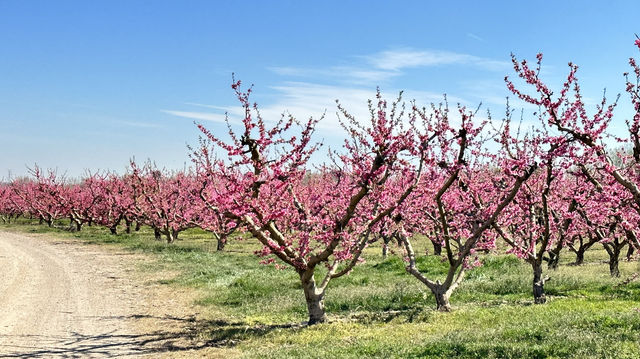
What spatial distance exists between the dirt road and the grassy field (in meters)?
1.62

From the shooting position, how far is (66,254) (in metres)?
33.8

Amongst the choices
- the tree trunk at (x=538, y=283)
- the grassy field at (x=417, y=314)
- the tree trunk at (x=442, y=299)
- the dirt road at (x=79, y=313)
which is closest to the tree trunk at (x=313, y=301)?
the grassy field at (x=417, y=314)

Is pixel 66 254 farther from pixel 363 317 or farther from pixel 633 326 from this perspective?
pixel 633 326

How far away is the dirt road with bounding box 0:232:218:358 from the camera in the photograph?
13656mm

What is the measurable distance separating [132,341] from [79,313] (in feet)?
15.3

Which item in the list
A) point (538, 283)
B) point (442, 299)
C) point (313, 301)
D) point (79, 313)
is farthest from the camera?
point (79, 313)

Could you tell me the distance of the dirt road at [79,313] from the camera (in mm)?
13656

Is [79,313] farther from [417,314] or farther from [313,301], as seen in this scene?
[417,314]

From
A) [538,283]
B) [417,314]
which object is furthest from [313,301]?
[538,283]

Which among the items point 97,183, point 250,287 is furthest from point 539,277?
point 97,183

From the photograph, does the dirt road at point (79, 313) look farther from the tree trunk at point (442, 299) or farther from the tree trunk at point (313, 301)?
the tree trunk at point (442, 299)

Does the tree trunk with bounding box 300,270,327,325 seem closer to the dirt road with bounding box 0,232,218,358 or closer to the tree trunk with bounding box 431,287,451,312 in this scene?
the dirt road with bounding box 0,232,218,358

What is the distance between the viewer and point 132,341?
46.9 ft

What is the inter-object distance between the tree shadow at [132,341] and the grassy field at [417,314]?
13 centimetres
